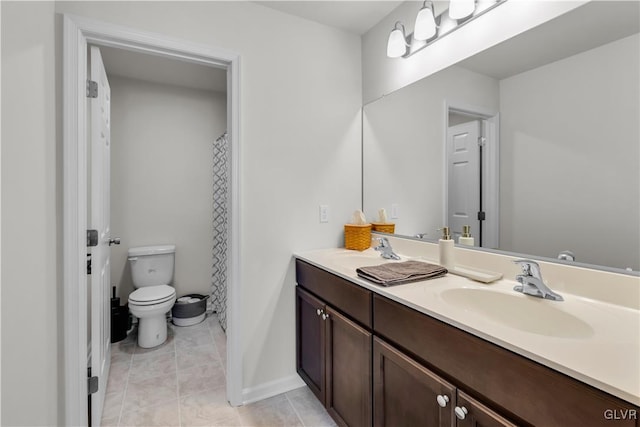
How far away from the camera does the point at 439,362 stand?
933 mm

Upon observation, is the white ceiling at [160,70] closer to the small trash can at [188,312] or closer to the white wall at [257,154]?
the white wall at [257,154]

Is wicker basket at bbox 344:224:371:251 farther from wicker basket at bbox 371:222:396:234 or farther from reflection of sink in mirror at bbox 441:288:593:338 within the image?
reflection of sink in mirror at bbox 441:288:593:338

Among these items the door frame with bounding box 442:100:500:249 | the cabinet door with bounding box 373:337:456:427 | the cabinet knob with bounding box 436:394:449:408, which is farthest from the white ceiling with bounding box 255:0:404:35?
the cabinet knob with bounding box 436:394:449:408

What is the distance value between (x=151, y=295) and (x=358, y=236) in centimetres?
180

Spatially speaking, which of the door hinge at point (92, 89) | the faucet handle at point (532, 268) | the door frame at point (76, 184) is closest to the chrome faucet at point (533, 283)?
the faucet handle at point (532, 268)

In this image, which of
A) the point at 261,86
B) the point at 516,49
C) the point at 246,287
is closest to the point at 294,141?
the point at 261,86

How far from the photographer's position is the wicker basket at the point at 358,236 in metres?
1.99

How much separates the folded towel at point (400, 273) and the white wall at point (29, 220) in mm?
1146

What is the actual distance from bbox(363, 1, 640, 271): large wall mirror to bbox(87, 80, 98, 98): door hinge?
5.65 feet

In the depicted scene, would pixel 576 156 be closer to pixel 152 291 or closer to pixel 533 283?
pixel 533 283

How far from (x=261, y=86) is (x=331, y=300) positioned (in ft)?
4.30

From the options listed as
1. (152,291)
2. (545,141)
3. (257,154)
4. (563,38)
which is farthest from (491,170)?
(152,291)

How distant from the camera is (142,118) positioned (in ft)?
9.75

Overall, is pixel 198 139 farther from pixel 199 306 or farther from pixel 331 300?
pixel 331 300
